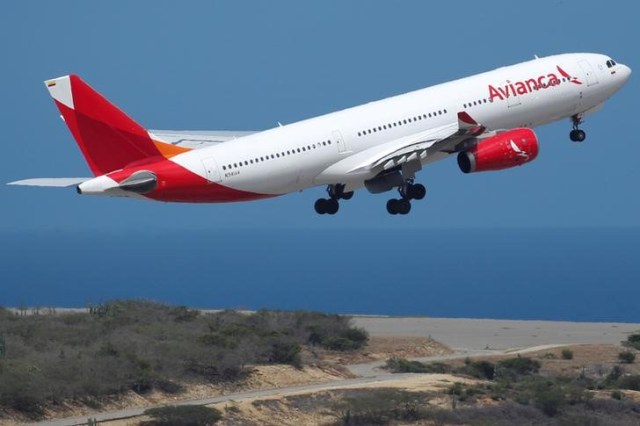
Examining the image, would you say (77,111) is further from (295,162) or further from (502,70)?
(502,70)

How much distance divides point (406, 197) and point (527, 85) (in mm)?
7422

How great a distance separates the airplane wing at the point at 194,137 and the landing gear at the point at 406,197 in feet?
23.4

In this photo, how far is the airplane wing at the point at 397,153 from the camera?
219 feet

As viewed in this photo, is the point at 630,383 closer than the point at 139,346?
No

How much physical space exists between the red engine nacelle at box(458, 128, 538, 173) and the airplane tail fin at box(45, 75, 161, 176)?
49.1 feet

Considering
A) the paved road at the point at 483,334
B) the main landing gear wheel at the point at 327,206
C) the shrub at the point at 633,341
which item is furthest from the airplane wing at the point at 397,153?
the shrub at the point at 633,341

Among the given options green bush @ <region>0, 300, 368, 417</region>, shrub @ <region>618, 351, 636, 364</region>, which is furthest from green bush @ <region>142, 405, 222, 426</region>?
shrub @ <region>618, 351, 636, 364</region>

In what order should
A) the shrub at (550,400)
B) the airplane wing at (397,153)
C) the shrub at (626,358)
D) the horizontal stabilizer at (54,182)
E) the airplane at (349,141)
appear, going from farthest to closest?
1. the shrub at (626,358)
2. the shrub at (550,400)
3. the airplane wing at (397,153)
4. the airplane at (349,141)
5. the horizontal stabilizer at (54,182)

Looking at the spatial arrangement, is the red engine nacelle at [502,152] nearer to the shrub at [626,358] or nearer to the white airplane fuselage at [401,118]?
the white airplane fuselage at [401,118]

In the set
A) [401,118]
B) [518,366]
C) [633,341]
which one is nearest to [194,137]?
[401,118]

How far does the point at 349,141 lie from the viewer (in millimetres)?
66562

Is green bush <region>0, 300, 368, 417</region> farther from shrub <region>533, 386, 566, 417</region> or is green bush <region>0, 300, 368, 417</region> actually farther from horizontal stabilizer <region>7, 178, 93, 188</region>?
shrub <region>533, 386, 566, 417</region>

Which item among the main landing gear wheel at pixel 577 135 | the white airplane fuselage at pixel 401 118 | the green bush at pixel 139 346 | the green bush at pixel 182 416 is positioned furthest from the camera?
the main landing gear wheel at pixel 577 135

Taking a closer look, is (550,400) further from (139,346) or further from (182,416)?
(139,346)
